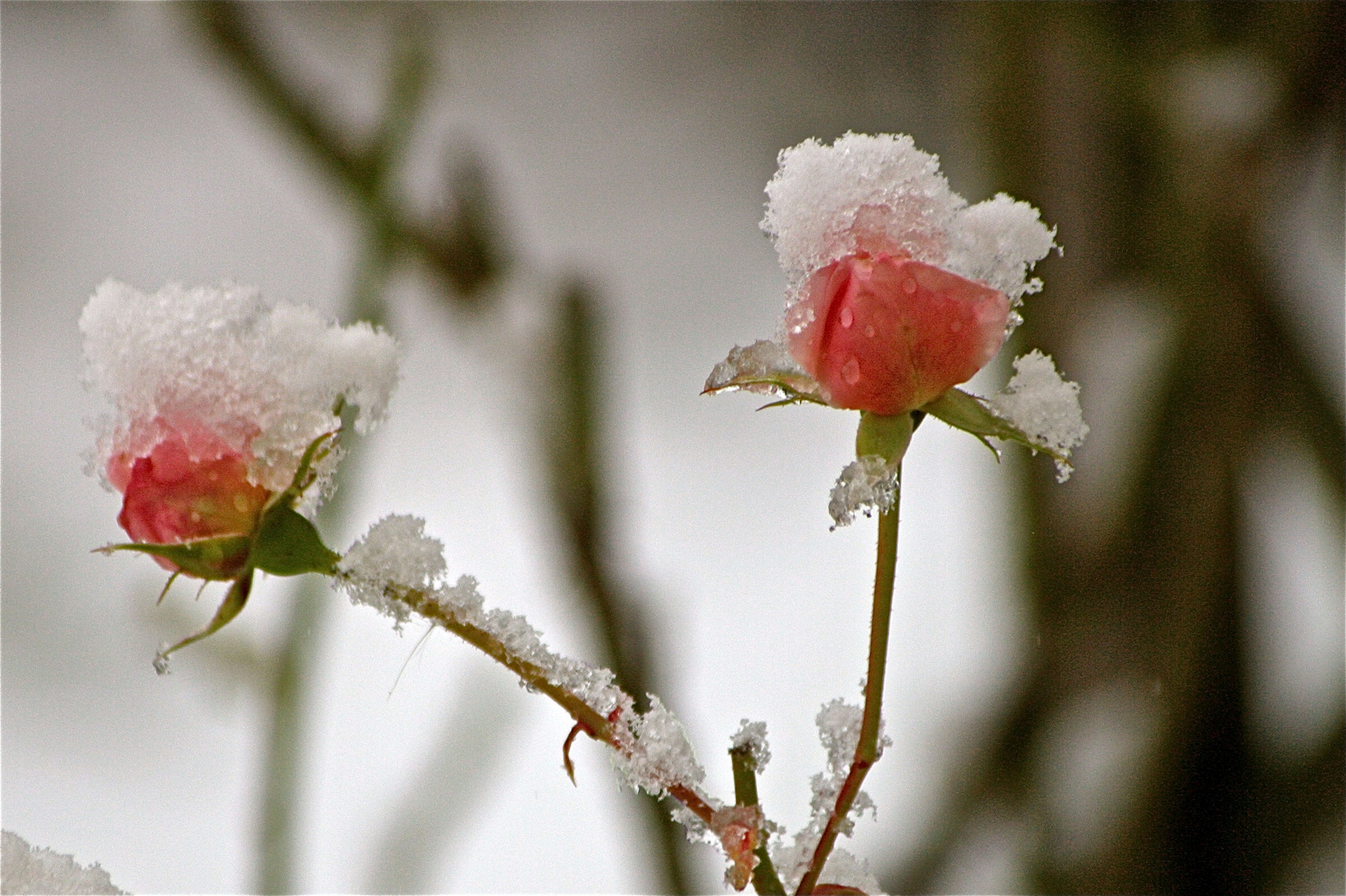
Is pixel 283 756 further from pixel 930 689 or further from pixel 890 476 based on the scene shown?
pixel 930 689

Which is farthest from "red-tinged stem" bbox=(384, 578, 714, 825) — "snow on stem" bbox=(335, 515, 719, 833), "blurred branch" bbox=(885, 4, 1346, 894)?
"blurred branch" bbox=(885, 4, 1346, 894)

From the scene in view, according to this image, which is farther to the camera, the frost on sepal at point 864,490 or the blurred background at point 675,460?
the blurred background at point 675,460

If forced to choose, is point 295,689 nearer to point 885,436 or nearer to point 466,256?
point 466,256

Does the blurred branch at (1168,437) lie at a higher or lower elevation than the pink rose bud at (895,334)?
higher

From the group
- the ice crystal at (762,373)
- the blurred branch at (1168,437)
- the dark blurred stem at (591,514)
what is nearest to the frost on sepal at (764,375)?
the ice crystal at (762,373)

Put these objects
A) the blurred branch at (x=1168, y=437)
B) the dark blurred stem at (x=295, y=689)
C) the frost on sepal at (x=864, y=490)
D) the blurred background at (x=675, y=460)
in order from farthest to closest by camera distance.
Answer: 1. the blurred branch at (x=1168, y=437)
2. the blurred background at (x=675, y=460)
3. the dark blurred stem at (x=295, y=689)
4. the frost on sepal at (x=864, y=490)

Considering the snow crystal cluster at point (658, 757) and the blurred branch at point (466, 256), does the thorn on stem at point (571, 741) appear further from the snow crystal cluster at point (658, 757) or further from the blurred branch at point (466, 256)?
the blurred branch at point (466, 256)
